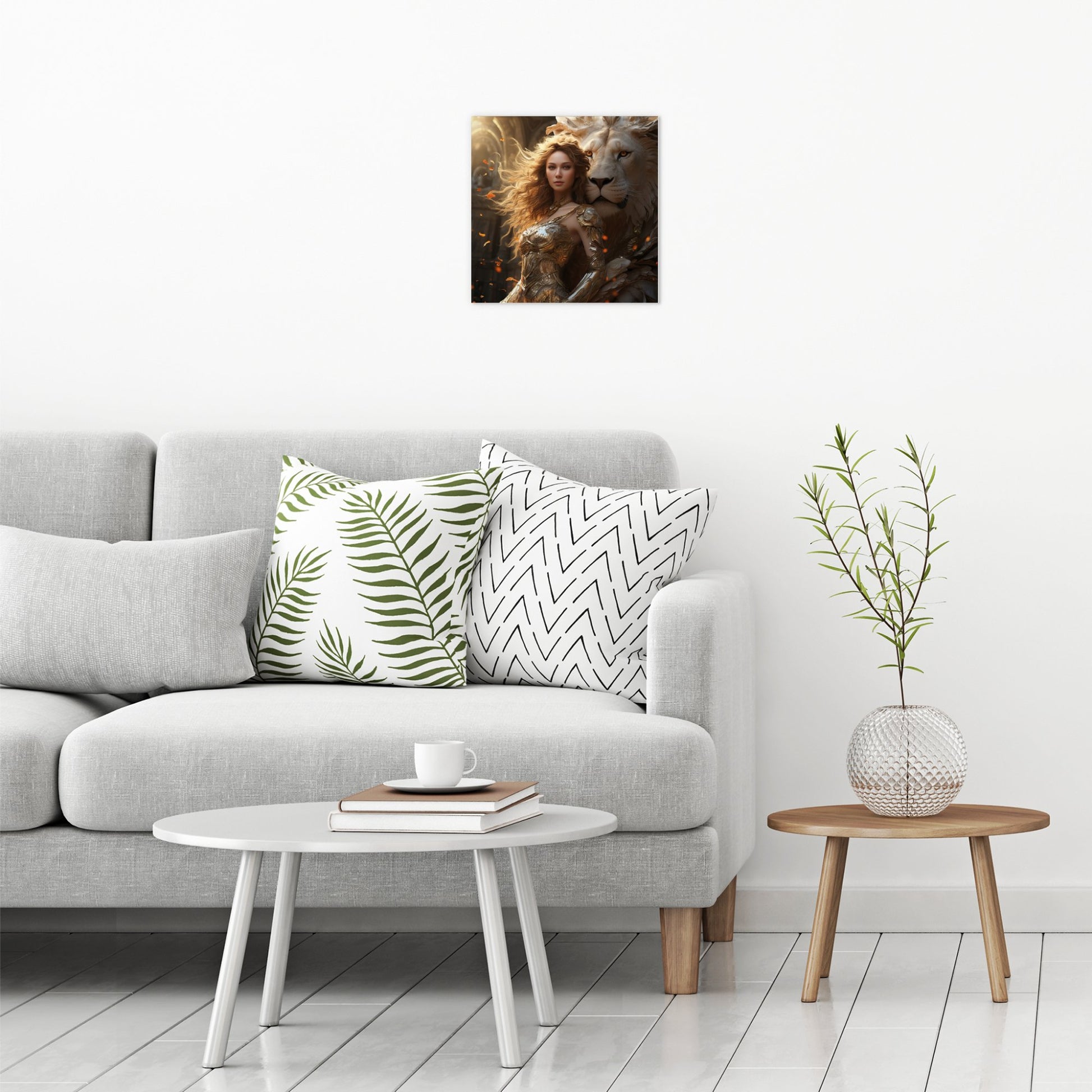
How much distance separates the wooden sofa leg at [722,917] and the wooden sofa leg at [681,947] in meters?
0.39

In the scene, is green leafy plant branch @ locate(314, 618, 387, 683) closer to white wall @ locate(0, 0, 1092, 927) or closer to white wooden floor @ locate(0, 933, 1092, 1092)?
white wooden floor @ locate(0, 933, 1092, 1092)

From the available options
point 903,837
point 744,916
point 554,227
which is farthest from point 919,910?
point 554,227

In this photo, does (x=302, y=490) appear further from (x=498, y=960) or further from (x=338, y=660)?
(x=498, y=960)

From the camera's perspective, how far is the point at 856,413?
118 inches

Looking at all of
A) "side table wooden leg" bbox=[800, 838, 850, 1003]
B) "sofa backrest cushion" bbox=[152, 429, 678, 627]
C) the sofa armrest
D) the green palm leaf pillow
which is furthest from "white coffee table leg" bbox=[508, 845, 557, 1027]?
"sofa backrest cushion" bbox=[152, 429, 678, 627]

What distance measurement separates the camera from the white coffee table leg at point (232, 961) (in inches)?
76.6

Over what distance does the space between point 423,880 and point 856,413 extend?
136 cm

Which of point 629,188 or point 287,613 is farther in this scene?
point 629,188

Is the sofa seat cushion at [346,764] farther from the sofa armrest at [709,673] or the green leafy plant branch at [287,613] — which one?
the green leafy plant branch at [287,613]

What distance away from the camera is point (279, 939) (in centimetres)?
214

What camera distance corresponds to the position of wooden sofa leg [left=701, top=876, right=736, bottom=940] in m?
Result: 2.73

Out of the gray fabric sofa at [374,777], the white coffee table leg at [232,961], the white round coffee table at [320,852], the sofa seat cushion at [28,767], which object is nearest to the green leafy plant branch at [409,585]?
the gray fabric sofa at [374,777]

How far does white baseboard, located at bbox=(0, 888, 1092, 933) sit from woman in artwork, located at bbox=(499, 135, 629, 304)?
1.27 metres

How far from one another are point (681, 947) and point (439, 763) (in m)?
0.64
